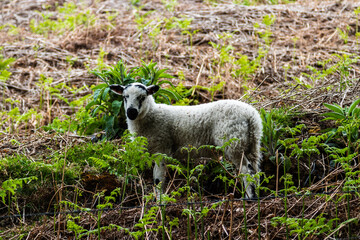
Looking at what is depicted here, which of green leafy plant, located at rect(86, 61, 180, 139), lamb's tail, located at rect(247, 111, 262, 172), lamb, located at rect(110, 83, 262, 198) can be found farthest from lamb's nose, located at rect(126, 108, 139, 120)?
lamb's tail, located at rect(247, 111, 262, 172)

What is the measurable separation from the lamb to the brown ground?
1.41 meters

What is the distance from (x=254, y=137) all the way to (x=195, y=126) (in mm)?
780

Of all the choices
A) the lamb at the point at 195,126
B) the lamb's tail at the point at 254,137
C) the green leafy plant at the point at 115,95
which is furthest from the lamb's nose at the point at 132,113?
the lamb's tail at the point at 254,137

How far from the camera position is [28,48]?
434 inches

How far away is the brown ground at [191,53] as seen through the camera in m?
6.77

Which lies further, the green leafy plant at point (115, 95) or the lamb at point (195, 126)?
the green leafy plant at point (115, 95)

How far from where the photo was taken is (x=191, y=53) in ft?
32.7

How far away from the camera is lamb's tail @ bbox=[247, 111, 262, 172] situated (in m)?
4.91

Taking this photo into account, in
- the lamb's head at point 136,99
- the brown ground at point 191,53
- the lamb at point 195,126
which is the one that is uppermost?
the lamb's head at point 136,99

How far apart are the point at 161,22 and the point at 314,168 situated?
24.3 ft

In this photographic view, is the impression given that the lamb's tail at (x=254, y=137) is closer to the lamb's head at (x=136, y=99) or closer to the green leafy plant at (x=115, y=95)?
the lamb's head at (x=136, y=99)

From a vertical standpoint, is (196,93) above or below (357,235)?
below

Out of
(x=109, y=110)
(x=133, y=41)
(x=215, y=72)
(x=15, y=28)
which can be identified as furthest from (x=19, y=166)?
(x=15, y=28)

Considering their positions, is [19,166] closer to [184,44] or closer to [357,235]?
[357,235]
